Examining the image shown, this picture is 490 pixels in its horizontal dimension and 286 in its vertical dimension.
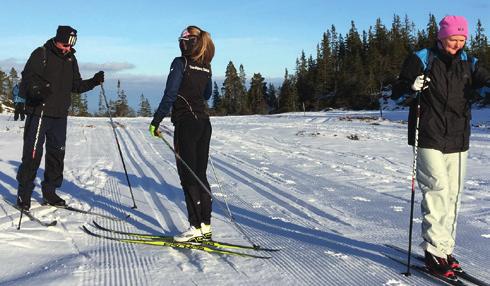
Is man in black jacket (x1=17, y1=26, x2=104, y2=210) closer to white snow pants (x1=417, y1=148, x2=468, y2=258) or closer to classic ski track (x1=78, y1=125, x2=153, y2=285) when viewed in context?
classic ski track (x1=78, y1=125, x2=153, y2=285)

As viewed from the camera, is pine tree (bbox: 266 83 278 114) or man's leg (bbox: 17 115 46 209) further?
pine tree (bbox: 266 83 278 114)

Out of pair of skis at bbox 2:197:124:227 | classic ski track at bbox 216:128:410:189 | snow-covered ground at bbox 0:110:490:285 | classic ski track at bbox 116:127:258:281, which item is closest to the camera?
snow-covered ground at bbox 0:110:490:285

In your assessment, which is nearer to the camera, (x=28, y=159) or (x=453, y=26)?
(x=453, y=26)

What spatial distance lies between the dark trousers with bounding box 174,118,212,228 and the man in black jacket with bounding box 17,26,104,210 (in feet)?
7.44

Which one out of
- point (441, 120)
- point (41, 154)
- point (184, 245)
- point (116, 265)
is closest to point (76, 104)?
point (41, 154)

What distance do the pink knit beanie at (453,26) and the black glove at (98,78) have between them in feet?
14.9

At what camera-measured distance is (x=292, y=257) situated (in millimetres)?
4387

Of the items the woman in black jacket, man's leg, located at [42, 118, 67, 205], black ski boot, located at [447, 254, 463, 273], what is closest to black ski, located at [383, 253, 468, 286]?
black ski boot, located at [447, 254, 463, 273]

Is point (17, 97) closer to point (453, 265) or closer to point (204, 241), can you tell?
point (204, 241)

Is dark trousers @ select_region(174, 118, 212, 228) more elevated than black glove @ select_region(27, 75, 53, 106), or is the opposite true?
black glove @ select_region(27, 75, 53, 106)

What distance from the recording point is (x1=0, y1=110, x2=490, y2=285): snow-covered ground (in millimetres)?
3896

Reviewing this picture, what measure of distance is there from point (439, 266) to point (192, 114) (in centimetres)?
255

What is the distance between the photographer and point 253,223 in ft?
19.2

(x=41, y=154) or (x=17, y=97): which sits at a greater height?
(x=17, y=97)
